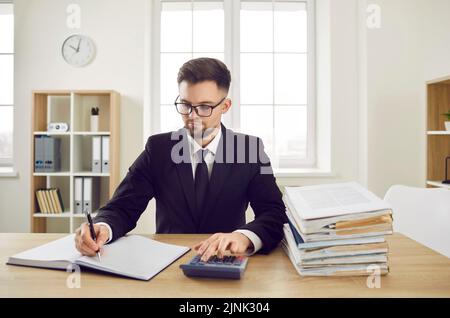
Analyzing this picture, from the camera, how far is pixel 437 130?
2.86 meters

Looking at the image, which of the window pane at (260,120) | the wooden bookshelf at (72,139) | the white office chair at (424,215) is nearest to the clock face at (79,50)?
the wooden bookshelf at (72,139)

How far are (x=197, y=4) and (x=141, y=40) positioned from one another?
644 mm

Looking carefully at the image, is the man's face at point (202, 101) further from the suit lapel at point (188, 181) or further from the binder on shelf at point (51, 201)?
the binder on shelf at point (51, 201)

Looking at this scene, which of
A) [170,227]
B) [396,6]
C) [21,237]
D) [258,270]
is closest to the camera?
[258,270]

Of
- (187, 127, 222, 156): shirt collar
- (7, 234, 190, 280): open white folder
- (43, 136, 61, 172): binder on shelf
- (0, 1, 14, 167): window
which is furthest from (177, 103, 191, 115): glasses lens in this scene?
(0, 1, 14, 167): window

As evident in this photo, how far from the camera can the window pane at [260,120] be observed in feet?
11.4

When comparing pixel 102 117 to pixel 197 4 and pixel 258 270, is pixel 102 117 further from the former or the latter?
pixel 258 270

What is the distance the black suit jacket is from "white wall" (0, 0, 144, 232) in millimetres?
1760

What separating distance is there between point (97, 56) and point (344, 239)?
9.62 feet

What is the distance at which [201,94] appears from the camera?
1.40 metres

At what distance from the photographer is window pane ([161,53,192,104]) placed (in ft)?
11.3

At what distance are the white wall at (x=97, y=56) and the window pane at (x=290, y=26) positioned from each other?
1.23 m

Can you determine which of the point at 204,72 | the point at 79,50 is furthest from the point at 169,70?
the point at 204,72
